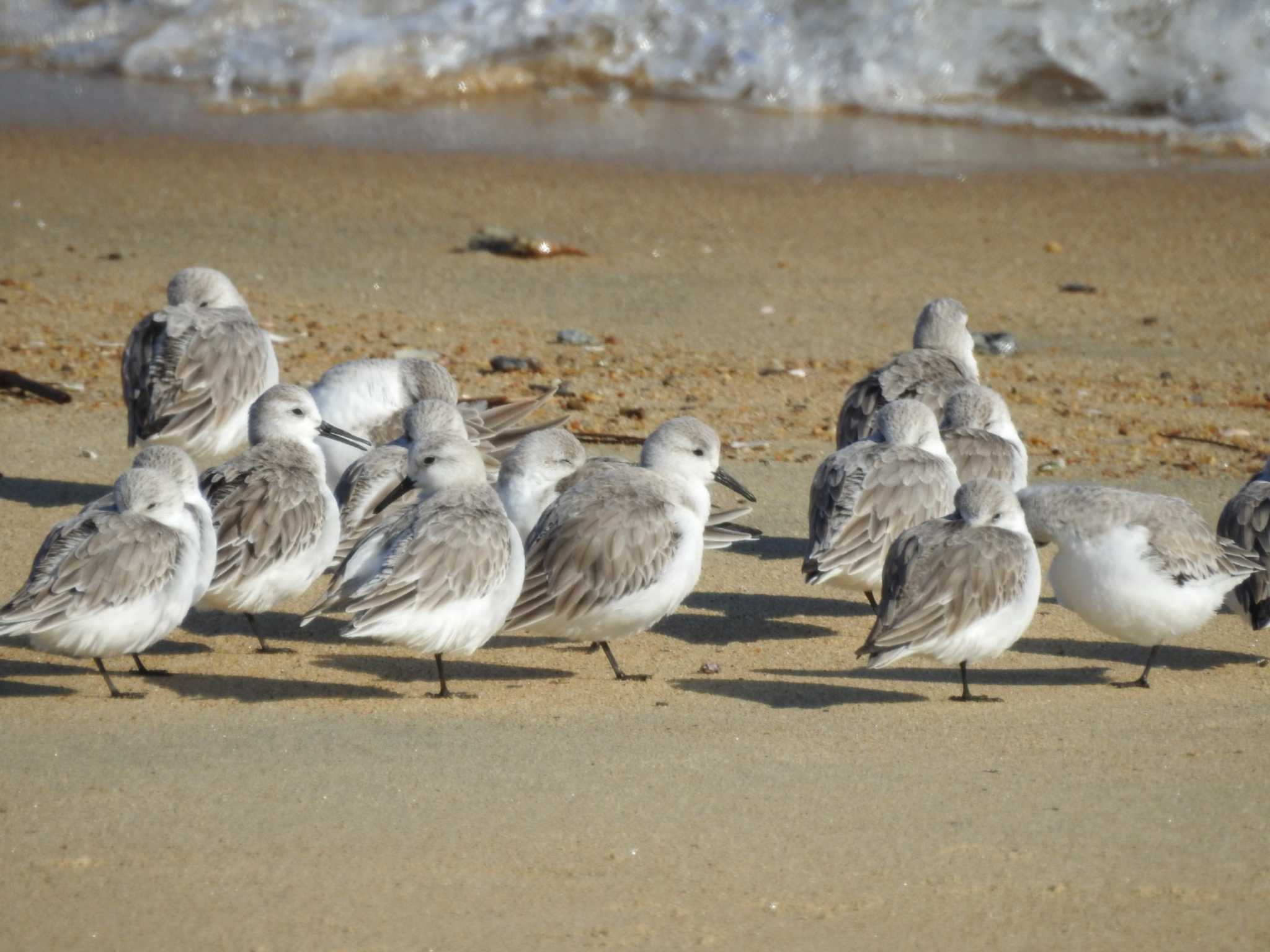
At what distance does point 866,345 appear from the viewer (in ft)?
34.9

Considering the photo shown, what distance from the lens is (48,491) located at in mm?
7750

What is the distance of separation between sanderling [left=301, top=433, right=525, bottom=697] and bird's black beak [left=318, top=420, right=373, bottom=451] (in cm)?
126

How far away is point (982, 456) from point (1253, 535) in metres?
1.28

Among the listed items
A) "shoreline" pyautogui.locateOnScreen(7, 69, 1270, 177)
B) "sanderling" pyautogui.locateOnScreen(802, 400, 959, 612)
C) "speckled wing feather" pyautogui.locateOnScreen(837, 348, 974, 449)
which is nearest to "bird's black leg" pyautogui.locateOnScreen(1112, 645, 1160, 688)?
"sanderling" pyautogui.locateOnScreen(802, 400, 959, 612)

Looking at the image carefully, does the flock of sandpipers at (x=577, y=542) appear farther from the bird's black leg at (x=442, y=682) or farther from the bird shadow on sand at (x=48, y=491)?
the bird shadow on sand at (x=48, y=491)

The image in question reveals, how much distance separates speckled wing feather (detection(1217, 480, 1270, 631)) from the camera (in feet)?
20.1

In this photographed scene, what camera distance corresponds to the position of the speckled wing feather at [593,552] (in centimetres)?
596

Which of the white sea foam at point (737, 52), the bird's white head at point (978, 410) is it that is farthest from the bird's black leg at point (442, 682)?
the white sea foam at point (737, 52)

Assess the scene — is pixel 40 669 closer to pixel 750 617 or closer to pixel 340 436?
pixel 340 436

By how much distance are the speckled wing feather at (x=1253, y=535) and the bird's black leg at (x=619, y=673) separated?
220 cm

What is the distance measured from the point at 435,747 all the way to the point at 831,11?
49.3 ft

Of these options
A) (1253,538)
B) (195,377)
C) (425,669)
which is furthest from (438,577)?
(1253,538)

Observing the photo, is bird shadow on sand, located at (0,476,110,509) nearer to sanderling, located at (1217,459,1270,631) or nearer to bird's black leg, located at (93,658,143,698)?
bird's black leg, located at (93,658,143,698)

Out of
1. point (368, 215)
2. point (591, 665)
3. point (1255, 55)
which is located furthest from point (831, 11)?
point (591, 665)
